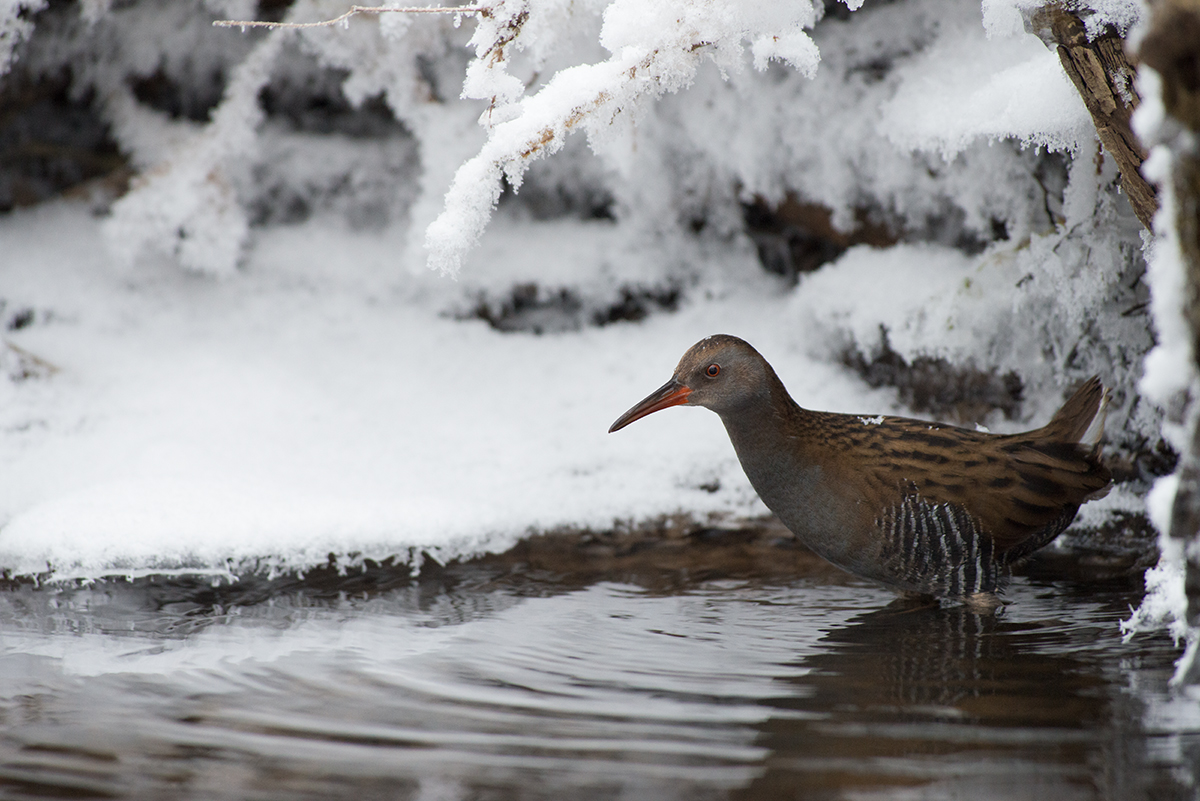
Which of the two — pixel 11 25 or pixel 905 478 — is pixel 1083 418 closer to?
pixel 905 478

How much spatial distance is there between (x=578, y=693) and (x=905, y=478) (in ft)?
Result: 3.72

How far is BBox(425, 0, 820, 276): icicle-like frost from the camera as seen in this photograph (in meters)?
2.55

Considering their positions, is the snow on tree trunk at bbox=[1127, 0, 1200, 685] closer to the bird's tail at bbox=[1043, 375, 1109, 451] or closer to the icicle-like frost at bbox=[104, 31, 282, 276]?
the bird's tail at bbox=[1043, 375, 1109, 451]

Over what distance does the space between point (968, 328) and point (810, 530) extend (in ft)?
3.74

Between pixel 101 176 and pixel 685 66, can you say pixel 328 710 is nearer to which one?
pixel 685 66

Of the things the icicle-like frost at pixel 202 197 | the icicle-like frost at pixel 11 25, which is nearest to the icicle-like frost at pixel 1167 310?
the icicle-like frost at pixel 202 197

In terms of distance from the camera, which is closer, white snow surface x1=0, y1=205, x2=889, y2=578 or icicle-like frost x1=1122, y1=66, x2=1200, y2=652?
icicle-like frost x1=1122, y1=66, x2=1200, y2=652

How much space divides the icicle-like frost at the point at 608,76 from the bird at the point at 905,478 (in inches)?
27.8

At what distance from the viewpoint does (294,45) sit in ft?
15.4

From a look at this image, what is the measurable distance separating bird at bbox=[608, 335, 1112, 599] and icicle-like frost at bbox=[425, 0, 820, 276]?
71 centimetres

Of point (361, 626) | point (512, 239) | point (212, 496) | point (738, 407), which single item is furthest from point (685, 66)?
point (512, 239)

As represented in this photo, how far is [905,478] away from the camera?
2781mm

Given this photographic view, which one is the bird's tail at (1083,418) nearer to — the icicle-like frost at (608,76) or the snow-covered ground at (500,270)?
the snow-covered ground at (500,270)

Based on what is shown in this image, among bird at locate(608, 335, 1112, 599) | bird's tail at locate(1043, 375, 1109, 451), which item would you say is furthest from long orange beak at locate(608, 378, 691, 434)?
bird's tail at locate(1043, 375, 1109, 451)
